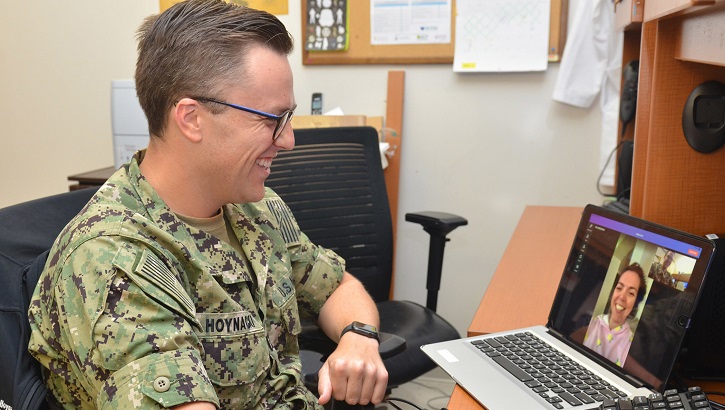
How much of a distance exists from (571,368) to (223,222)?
2.01ft

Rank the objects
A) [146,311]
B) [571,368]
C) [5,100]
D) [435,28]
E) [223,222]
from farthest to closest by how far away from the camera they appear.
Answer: [5,100] < [435,28] < [223,222] < [571,368] < [146,311]

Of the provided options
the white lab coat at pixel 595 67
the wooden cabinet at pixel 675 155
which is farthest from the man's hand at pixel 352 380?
the white lab coat at pixel 595 67

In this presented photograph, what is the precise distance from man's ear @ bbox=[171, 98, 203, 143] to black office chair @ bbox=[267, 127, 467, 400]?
3.03 feet

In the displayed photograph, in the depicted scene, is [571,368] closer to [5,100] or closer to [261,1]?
[261,1]

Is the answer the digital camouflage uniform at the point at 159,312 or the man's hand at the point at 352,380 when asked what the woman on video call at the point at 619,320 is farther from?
the digital camouflage uniform at the point at 159,312

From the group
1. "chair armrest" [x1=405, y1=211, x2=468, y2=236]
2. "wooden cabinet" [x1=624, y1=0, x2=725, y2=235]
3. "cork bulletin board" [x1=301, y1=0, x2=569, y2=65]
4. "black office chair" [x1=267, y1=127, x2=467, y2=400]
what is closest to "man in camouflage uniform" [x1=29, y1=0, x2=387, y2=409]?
"wooden cabinet" [x1=624, y1=0, x2=725, y2=235]

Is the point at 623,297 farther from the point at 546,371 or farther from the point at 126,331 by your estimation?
the point at 126,331

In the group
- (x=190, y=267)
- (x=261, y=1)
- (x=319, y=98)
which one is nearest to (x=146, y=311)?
(x=190, y=267)

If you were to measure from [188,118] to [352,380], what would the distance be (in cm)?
49

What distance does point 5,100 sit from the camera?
3.19 meters

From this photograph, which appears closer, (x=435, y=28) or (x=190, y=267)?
(x=190, y=267)

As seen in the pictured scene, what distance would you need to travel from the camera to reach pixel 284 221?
1.38 metres

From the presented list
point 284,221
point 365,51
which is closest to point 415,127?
point 365,51

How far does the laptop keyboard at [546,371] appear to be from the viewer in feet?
3.04
